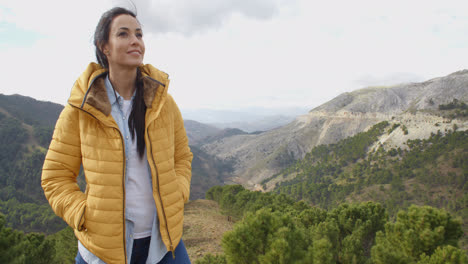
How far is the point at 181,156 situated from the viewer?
239 cm

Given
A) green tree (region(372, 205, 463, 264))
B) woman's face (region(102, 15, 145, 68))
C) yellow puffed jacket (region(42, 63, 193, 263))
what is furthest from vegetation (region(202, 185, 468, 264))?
woman's face (region(102, 15, 145, 68))

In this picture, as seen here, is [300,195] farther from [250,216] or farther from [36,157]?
[36,157]

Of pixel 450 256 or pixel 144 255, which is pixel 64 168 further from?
pixel 450 256

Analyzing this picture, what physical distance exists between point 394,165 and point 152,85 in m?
65.0

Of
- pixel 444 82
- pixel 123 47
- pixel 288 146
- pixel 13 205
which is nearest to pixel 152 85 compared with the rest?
pixel 123 47

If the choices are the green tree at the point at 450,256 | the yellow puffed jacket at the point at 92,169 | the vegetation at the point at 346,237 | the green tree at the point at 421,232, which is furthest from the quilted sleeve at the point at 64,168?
the green tree at the point at 421,232

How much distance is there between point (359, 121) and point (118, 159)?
105 metres

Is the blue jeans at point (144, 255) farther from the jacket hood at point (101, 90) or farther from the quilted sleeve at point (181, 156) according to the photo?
the jacket hood at point (101, 90)

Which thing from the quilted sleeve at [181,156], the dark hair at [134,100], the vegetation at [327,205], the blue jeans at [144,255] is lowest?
the vegetation at [327,205]

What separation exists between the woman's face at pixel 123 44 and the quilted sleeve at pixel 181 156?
1.84ft

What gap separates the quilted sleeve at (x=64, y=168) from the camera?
1687mm

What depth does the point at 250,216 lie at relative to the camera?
3.35 m

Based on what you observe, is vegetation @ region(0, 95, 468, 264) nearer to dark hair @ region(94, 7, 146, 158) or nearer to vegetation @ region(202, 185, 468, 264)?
vegetation @ region(202, 185, 468, 264)

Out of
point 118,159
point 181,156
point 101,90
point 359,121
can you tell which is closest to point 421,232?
point 181,156
